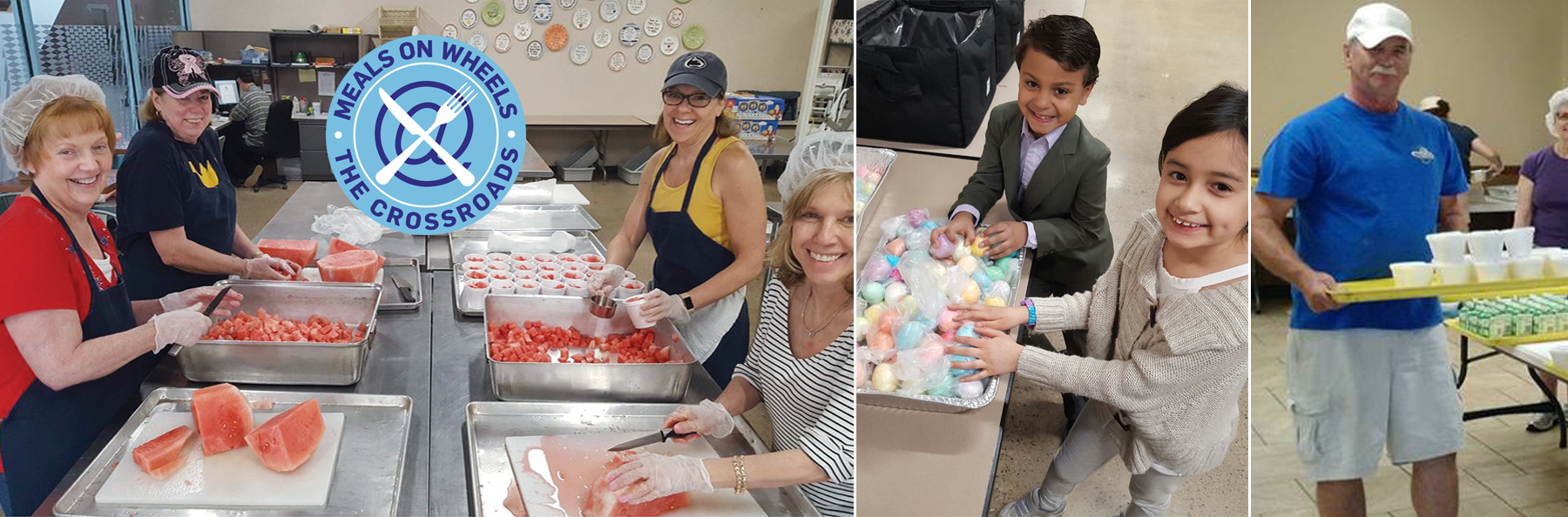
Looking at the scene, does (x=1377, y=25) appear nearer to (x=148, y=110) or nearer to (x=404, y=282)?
(x=148, y=110)

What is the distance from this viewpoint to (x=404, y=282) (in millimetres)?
2541

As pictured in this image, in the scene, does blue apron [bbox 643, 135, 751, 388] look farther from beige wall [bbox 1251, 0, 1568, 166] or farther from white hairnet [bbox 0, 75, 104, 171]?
beige wall [bbox 1251, 0, 1568, 166]

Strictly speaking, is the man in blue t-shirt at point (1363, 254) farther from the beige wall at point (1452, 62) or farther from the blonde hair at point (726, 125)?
the blonde hair at point (726, 125)

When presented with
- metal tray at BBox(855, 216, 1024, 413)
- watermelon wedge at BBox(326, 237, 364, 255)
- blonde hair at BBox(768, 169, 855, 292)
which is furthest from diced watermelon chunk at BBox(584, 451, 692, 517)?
watermelon wedge at BBox(326, 237, 364, 255)

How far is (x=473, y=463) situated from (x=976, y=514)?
0.96 metres

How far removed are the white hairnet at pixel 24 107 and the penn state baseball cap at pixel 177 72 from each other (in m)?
0.12

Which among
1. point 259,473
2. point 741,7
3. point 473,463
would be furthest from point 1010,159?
point 741,7

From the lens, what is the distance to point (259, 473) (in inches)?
60.6

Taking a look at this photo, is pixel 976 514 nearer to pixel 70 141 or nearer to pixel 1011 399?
pixel 1011 399

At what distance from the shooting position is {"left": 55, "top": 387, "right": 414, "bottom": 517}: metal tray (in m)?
1.44

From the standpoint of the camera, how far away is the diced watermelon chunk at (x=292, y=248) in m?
2.28

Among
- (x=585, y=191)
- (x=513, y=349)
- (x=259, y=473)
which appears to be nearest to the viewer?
(x=259, y=473)

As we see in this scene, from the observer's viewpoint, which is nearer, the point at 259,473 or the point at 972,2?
the point at 972,2

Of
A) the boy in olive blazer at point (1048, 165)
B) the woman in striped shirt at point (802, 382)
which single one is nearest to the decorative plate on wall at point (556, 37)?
the woman in striped shirt at point (802, 382)
